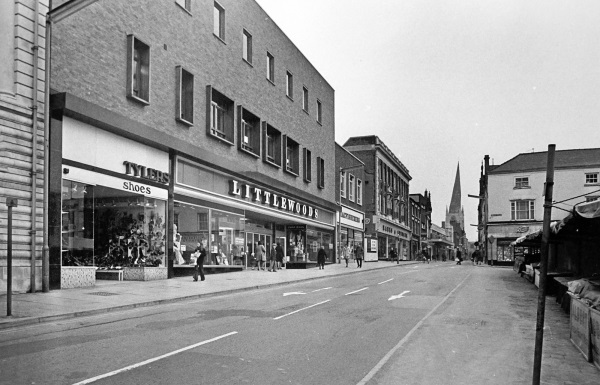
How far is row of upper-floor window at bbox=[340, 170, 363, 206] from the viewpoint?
50625mm

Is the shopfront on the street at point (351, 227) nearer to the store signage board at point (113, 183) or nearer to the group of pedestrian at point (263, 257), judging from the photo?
the group of pedestrian at point (263, 257)

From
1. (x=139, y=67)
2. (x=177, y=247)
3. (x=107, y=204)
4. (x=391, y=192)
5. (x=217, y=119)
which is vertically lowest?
(x=177, y=247)

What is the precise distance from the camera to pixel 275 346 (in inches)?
338

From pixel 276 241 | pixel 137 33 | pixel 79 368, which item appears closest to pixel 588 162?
pixel 276 241

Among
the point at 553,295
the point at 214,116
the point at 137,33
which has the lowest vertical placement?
the point at 553,295

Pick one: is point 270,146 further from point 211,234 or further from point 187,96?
point 187,96

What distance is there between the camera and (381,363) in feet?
25.0

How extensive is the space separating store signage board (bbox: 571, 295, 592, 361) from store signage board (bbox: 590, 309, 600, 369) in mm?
156

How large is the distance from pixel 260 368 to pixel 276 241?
29.6 meters

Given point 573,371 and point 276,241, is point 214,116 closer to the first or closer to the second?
point 276,241

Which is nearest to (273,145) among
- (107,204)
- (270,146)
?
(270,146)

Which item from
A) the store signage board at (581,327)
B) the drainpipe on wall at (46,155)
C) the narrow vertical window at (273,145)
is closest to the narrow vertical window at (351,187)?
the narrow vertical window at (273,145)

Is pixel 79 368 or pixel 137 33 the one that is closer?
pixel 79 368

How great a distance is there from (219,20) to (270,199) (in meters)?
10.4
